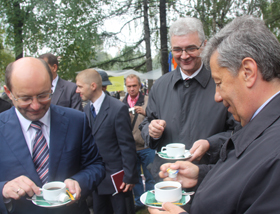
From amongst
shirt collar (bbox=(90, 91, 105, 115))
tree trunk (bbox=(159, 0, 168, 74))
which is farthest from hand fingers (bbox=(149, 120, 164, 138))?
tree trunk (bbox=(159, 0, 168, 74))

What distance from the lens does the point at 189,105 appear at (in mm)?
2555

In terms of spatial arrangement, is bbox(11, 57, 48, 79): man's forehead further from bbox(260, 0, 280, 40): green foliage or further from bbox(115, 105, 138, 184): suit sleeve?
bbox(260, 0, 280, 40): green foliage

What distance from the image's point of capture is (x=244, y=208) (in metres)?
1.13

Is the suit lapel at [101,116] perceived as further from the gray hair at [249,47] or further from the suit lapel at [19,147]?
the gray hair at [249,47]

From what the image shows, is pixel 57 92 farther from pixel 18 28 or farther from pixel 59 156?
pixel 18 28

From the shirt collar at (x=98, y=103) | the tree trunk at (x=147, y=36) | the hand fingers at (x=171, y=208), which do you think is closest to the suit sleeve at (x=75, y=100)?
the shirt collar at (x=98, y=103)

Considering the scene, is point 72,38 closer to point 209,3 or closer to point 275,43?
point 209,3

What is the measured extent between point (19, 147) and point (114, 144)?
1.95m

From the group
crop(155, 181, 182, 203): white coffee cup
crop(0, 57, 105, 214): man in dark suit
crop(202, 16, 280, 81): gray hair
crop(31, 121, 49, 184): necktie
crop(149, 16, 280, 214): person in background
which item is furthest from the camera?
crop(31, 121, 49, 184): necktie

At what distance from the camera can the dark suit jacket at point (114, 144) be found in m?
3.63

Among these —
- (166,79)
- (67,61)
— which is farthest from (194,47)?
(67,61)

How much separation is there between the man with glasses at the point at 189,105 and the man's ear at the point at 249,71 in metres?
1.10

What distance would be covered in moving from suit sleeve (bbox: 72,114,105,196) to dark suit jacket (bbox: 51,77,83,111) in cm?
228

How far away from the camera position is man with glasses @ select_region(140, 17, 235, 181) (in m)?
2.46
